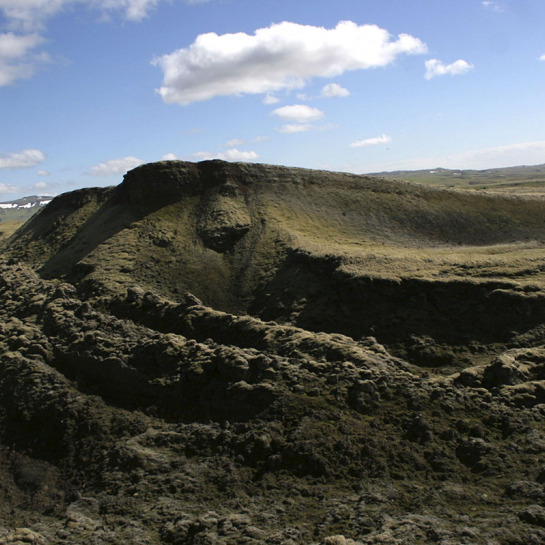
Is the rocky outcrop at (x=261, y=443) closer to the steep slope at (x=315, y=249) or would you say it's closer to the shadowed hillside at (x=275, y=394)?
the shadowed hillside at (x=275, y=394)

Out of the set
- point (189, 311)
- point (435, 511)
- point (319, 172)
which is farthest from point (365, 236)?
point (435, 511)

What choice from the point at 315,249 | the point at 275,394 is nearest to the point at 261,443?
the point at 275,394

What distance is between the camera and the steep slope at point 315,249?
34031 millimetres

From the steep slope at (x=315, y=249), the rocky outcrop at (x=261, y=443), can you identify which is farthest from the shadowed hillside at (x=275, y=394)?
the steep slope at (x=315, y=249)

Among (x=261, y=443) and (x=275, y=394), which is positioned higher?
(x=275, y=394)

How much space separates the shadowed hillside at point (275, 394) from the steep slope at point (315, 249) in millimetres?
230

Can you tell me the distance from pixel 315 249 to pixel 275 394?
2338 cm

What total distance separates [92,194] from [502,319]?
5564 centimetres

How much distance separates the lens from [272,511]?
58.2 feet

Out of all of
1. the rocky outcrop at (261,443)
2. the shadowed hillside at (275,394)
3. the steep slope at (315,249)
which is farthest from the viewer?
the steep slope at (315,249)

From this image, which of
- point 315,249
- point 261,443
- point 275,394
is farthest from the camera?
point 315,249

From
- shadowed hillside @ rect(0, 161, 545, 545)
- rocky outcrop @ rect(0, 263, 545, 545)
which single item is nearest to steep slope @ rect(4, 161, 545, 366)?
shadowed hillside @ rect(0, 161, 545, 545)

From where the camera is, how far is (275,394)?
22969 mm

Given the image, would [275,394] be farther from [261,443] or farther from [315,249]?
[315,249]
